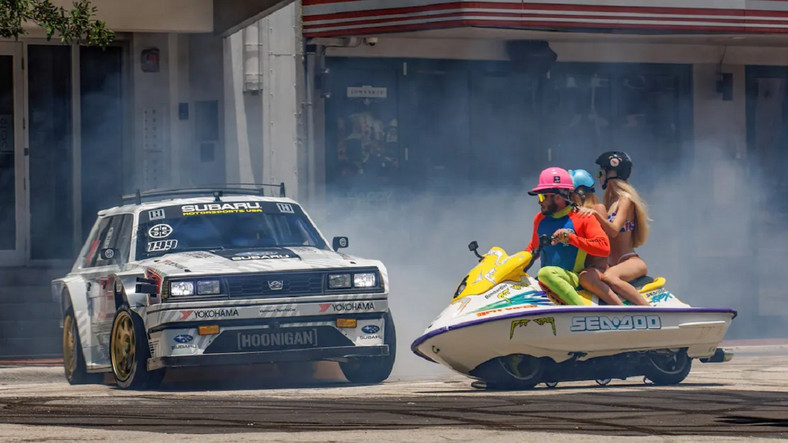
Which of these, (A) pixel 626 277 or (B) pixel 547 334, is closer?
(B) pixel 547 334

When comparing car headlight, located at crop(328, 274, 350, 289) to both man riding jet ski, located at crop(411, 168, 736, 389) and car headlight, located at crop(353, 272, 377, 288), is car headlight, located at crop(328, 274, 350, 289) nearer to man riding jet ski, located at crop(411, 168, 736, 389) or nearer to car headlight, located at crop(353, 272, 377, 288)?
car headlight, located at crop(353, 272, 377, 288)

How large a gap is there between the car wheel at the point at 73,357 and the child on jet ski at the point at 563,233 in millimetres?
4165

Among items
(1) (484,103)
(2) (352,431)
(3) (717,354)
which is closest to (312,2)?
(1) (484,103)

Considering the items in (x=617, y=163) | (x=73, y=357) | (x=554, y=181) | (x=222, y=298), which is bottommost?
(x=73, y=357)

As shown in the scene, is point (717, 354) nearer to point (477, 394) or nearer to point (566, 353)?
point (566, 353)

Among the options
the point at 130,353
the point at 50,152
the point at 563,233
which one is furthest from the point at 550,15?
the point at 130,353

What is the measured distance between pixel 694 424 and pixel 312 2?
436 inches

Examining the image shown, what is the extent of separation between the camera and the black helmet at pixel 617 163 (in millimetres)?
11531

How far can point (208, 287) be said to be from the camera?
11.2m

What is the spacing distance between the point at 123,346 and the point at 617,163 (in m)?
4.13

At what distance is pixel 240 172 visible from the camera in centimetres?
1827

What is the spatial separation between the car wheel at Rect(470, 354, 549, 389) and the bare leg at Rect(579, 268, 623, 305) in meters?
0.66

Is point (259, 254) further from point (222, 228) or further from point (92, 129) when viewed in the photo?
point (92, 129)

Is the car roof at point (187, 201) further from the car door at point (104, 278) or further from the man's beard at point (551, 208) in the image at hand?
the man's beard at point (551, 208)
